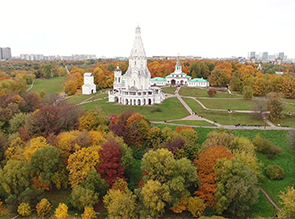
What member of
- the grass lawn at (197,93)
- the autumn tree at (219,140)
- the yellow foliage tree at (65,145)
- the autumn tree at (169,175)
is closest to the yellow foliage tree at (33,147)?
the yellow foliage tree at (65,145)

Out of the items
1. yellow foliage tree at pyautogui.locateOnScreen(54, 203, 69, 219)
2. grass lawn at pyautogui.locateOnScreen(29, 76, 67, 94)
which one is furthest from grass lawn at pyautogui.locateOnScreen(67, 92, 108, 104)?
yellow foliage tree at pyautogui.locateOnScreen(54, 203, 69, 219)

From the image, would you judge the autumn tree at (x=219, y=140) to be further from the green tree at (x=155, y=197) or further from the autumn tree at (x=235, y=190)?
the green tree at (x=155, y=197)

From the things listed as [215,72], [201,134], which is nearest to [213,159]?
[201,134]

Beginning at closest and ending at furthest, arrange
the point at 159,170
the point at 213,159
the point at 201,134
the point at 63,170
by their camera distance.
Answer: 1. the point at 159,170
2. the point at 213,159
3. the point at 63,170
4. the point at 201,134

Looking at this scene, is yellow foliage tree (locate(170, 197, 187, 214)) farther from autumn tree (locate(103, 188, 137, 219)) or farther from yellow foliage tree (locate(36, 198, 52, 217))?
yellow foliage tree (locate(36, 198, 52, 217))

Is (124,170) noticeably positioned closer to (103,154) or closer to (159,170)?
(103,154)

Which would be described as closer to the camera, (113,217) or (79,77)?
(113,217)
